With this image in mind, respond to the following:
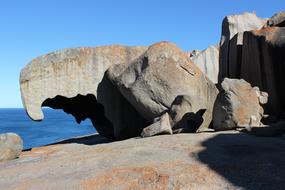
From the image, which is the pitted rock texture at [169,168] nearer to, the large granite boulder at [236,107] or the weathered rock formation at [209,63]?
the large granite boulder at [236,107]

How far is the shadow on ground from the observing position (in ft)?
16.9

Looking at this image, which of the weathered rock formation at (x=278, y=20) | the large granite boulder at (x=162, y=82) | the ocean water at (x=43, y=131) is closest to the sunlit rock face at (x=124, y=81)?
the large granite boulder at (x=162, y=82)

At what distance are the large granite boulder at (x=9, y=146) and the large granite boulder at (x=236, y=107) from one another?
5.25m

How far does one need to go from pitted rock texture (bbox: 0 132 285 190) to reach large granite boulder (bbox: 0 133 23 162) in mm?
2090

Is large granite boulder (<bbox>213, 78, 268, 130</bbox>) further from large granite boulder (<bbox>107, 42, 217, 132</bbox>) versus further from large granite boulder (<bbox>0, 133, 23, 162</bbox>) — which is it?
large granite boulder (<bbox>0, 133, 23, 162</bbox>)

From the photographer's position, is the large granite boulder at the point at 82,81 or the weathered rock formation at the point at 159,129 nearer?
the weathered rock formation at the point at 159,129

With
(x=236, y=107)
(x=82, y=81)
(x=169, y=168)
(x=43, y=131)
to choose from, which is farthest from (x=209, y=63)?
(x=43, y=131)

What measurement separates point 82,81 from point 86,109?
14.2 ft

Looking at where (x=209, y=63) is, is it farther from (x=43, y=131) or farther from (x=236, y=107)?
(x=43, y=131)

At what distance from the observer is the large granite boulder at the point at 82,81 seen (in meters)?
13.4

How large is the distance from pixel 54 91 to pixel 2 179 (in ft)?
23.4

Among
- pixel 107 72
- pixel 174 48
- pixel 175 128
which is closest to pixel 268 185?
pixel 175 128

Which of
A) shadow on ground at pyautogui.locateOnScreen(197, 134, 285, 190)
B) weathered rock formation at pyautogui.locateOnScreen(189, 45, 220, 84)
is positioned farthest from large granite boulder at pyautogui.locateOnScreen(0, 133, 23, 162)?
weathered rock formation at pyautogui.locateOnScreen(189, 45, 220, 84)

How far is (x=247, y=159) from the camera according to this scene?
20.6ft
